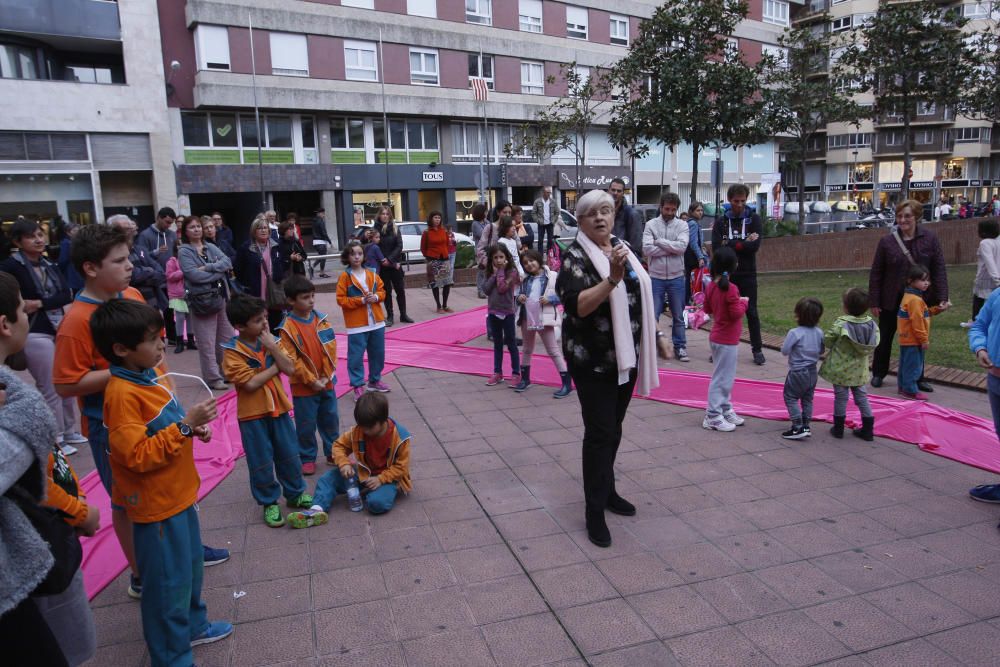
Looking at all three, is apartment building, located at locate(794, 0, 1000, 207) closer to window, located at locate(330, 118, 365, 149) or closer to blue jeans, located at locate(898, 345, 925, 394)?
window, located at locate(330, 118, 365, 149)

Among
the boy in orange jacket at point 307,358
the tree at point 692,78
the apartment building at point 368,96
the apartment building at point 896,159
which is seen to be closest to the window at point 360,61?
the apartment building at point 368,96

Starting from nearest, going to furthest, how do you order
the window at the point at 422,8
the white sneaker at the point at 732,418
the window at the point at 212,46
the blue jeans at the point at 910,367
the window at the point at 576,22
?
the white sneaker at the point at 732,418 → the blue jeans at the point at 910,367 → the window at the point at 212,46 → the window at the point at 422,8 → the window at the point at 576,22

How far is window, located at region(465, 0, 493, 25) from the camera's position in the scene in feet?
110

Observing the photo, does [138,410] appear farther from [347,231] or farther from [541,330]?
[347,231]

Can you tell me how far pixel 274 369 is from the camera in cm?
410

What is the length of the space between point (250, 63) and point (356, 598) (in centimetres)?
2996

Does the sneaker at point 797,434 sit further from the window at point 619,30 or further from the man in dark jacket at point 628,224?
A: the window at point 619,30

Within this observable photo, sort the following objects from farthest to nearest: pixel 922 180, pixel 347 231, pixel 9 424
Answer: pixel 922 180
pixel 347 231
pixel 9 424

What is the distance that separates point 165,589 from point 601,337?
2.40m

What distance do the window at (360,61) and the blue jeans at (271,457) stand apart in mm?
29864

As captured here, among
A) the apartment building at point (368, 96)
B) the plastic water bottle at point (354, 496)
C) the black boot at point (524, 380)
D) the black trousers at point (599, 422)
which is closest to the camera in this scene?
the black trousers at point (599, 422)

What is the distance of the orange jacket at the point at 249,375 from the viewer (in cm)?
409

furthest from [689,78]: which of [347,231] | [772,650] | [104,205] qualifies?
[104,205]

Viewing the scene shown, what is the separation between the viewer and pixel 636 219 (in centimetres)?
816
